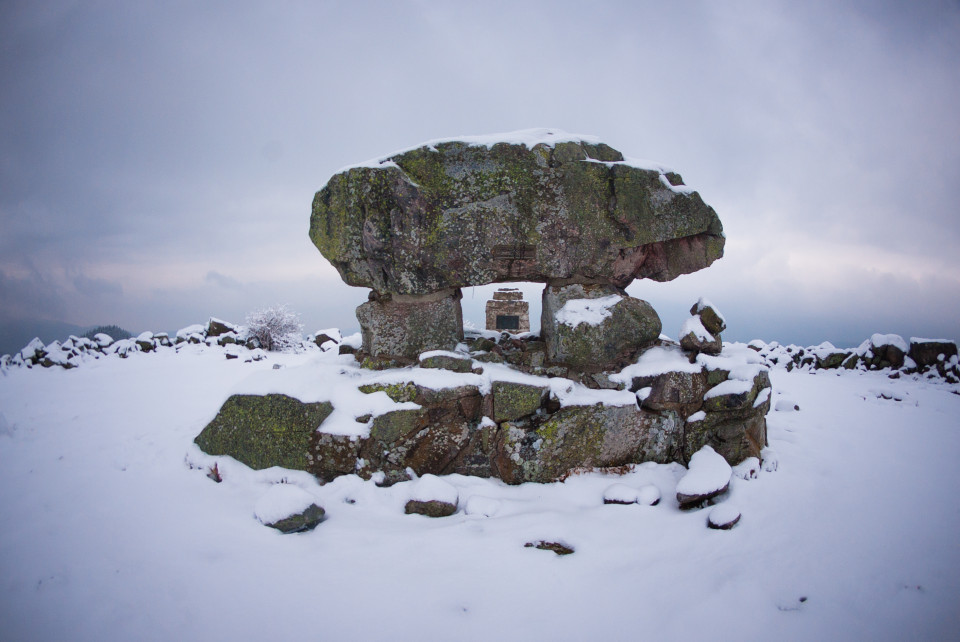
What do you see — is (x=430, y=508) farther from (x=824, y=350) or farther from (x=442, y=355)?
(x=824, y=350)

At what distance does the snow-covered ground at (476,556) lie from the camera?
2.67 m

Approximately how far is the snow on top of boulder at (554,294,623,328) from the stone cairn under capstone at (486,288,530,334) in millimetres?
12836

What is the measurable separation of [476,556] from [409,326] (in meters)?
3.20

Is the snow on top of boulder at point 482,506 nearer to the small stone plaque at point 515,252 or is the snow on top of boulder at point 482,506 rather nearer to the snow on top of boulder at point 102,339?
the small stone plaque at point 515,252

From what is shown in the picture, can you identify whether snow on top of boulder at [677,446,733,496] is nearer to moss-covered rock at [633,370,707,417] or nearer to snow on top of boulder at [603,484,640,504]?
snow on top of boulder at [603,484,640,504]

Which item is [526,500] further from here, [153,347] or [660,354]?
[153,347]

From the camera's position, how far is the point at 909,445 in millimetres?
5785

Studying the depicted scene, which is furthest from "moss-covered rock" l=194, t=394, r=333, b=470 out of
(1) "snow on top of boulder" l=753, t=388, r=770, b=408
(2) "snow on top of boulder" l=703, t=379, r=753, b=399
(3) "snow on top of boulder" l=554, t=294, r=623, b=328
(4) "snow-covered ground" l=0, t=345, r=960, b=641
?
(1) "snow on top of boulder" l=753, t=388, r=770, b=408

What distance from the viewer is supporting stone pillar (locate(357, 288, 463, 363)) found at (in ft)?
18.9

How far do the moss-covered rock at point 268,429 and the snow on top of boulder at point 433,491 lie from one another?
142 cm

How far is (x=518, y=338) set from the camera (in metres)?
6.27

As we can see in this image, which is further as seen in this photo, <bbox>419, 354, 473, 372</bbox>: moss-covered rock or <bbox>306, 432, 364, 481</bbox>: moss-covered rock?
<bbox>419, 354, 473, 372</bbox>: moss-covered rock

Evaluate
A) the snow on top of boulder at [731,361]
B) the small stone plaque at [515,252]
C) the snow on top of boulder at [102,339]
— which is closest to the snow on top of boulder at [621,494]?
the snow on top of boulder at [731,361]

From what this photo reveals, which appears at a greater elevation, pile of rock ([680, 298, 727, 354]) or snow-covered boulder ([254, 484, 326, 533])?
pile of rock ([680, 298, 727, 354])
